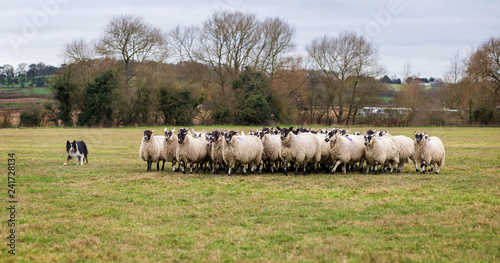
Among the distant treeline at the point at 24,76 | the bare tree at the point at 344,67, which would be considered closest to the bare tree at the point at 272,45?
the bare tree at the point at 344,67

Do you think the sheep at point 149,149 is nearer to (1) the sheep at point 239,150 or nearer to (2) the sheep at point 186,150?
(2) the sheep at point 186,150

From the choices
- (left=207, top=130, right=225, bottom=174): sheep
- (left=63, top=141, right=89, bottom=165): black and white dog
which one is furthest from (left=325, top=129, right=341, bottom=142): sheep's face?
(left=63, top=141, right=89, bottom=165): black and white dog

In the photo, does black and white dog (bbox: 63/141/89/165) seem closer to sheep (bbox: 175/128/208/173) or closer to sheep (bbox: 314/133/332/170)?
sheep (bbox: 175/128/208/173)

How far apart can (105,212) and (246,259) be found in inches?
164

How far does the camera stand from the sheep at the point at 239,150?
53.9ft

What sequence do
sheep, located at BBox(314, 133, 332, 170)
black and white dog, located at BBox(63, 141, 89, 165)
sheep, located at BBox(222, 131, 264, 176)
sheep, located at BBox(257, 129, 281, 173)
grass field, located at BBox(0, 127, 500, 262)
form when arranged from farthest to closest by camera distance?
black and white dog, located at BBox(63, 141, 89, 165), sheep, located at BBox(314, 133, 332, 170), sheep, located at BBox(257, 129, 281, 173), sheep, located at BBox(222, 131, 264, 176), grass field, located at BBox(0, 127, 500, 262)

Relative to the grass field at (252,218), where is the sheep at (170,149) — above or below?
above

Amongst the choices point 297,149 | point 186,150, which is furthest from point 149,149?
point 297,149

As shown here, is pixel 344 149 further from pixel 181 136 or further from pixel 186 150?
pixel 181 136

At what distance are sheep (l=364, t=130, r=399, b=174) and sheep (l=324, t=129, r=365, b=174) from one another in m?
0.38

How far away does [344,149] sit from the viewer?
1739cm

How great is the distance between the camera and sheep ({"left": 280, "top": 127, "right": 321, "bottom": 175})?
16859 mm

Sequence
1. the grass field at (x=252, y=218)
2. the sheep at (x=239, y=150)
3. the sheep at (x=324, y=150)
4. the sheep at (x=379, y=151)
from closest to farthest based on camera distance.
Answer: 1. the grass field at (x=252, y=218)
2. the sheep at (x=239, y=150)
3. the sheep at (x=379, y=151)
4. the sheep at (x=324, y=150)

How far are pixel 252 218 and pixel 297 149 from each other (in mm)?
7667
